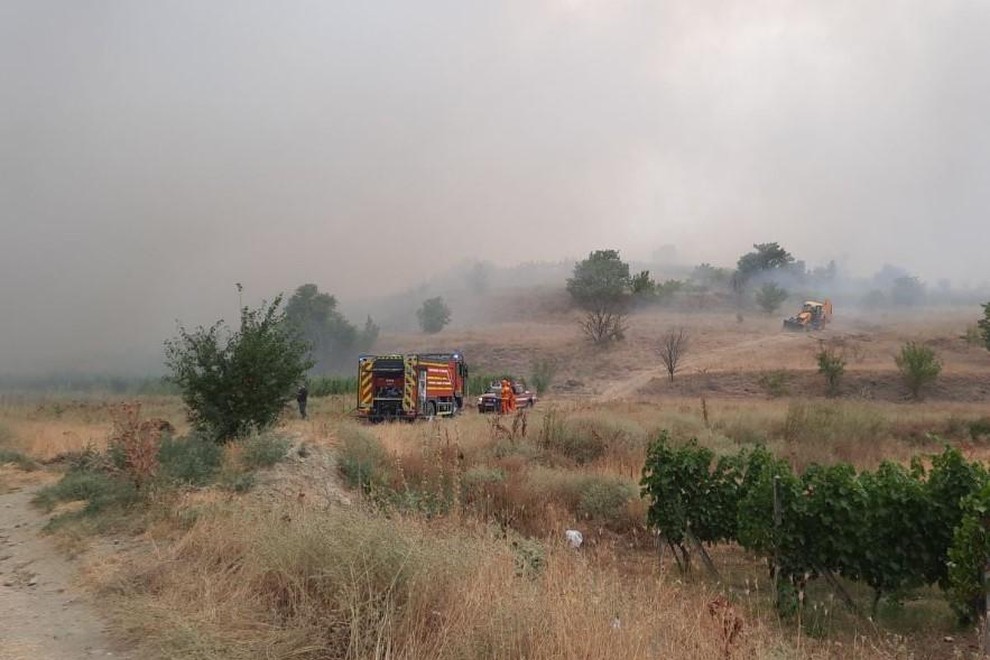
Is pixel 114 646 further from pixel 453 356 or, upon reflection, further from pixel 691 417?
pixel 453 356

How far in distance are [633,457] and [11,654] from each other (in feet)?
45.8

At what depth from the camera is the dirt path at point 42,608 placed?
4.77 metres

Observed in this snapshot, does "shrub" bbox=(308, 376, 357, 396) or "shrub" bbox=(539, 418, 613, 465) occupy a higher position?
"shrub" bbox=(539, 418, 613, 465)

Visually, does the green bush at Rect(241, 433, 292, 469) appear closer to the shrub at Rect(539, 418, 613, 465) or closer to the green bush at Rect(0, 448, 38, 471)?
the green bush at Rect(0, 448, 38, 471)

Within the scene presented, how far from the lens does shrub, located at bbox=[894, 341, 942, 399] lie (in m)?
39.5

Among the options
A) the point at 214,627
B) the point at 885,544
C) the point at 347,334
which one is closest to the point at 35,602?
the point at 214,627

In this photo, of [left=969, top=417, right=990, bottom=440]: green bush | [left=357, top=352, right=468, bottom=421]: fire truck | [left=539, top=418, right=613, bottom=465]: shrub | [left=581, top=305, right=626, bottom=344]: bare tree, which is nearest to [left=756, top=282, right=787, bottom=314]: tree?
[left=581, top=305, right=626, bottom=344]: bare tree

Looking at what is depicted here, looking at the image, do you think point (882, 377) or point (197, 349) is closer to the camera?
point (197, 349)

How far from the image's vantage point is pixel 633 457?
54.6ft

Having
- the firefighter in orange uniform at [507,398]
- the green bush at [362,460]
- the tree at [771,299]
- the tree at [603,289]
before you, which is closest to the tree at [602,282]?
the tree at [603,289]

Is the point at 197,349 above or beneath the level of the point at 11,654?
above

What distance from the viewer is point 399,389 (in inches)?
1182

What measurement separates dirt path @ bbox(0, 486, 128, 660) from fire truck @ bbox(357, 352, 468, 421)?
68.4 feet

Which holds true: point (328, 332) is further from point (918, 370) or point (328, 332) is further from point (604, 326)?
point (918, 370)
